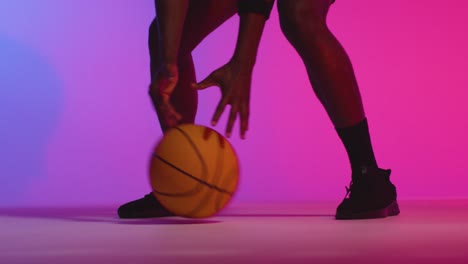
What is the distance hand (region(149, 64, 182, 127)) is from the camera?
1.90 m

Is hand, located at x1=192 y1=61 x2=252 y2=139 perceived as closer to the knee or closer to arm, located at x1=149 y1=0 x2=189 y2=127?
arm, located at x1=149 y1=0 x2=189 y2=127

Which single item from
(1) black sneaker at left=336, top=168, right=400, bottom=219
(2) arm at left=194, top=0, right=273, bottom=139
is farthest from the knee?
(1) black sneaker at left=336, top=168, right=400, bottom=219

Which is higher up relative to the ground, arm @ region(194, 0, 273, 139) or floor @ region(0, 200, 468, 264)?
arm @ region(194, 0, 273, 139)

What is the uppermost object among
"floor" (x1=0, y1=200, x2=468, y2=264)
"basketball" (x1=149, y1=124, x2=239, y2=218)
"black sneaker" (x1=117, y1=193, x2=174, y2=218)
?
"basketball" (x1=149, y1=124, x2=239, y2=218)

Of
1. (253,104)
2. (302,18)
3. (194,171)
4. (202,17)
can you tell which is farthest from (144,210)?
(253,104)

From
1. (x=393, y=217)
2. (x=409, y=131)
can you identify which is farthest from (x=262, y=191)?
(x=393, y=217)

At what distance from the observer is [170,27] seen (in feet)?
6.28

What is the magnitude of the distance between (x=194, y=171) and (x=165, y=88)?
223mm

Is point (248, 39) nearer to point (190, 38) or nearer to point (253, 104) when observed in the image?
point (190, 38)

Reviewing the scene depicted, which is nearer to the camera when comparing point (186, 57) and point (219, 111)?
point (219, 111)

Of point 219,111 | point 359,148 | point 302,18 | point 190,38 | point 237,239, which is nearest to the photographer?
point 237,239

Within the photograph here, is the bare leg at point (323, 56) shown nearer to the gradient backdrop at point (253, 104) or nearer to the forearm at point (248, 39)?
the forearm at point (248, 39)

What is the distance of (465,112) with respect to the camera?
151 inches

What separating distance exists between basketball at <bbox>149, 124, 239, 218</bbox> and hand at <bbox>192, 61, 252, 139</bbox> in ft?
0.34
